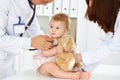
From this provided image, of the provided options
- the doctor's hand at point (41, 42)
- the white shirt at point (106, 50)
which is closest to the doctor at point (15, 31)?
the doctor's hand at point (41, 42)

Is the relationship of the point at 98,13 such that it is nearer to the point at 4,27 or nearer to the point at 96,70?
the point at 96,70

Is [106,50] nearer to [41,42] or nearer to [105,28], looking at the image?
[105,28]

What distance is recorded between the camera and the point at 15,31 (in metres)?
1.71

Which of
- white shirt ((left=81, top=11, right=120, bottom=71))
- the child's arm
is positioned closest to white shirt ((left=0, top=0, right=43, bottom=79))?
the child's arm

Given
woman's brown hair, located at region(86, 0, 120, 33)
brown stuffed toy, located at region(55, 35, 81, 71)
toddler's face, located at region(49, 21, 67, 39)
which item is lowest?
Answer: brown stuffed toy, located at region(55, 35, 81, 71)

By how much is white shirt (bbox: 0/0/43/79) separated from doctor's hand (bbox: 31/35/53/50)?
0.03m

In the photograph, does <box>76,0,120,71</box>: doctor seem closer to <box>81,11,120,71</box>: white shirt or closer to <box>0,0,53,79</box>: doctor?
<box>81,11,120,71</box>: white shirt

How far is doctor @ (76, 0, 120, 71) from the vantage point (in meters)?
1.60

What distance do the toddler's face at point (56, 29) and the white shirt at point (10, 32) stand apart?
16cm

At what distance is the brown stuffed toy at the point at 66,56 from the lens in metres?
1.62

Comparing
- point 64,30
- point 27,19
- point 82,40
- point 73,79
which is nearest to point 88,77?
point 73,79

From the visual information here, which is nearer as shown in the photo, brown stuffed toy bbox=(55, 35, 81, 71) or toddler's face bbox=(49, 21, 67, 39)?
brown stuffed toy bbox=(55, 35, 81, 71)

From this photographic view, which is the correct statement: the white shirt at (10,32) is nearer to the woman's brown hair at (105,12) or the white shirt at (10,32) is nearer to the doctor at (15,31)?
the doctor at (15,31)

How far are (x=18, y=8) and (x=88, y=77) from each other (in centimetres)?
60
